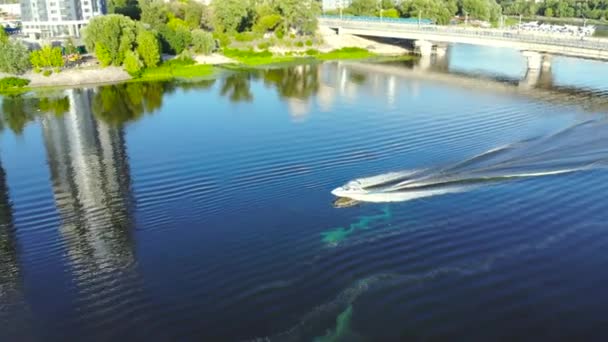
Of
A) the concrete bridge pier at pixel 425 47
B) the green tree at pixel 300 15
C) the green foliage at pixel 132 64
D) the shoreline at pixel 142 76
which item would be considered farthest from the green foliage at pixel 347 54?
the green foliage at pixel 132 64

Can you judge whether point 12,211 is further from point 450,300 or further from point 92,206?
point 450,300

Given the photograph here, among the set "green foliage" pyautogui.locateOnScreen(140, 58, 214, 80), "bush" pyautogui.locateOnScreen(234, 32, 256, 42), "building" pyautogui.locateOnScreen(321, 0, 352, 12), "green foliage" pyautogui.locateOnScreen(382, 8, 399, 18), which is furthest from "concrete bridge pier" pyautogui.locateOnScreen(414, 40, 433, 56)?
"building" pyautogui.locateOnScreen(321, 0, 352, 12)

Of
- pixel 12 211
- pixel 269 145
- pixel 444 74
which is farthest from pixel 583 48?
pixel 12 211

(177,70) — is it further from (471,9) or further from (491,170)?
(471,9)

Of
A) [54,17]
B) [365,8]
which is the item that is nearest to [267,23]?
[365,8]

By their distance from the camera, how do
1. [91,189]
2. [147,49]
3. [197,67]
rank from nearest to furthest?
[91,189]
[147,49]
[197,67]
